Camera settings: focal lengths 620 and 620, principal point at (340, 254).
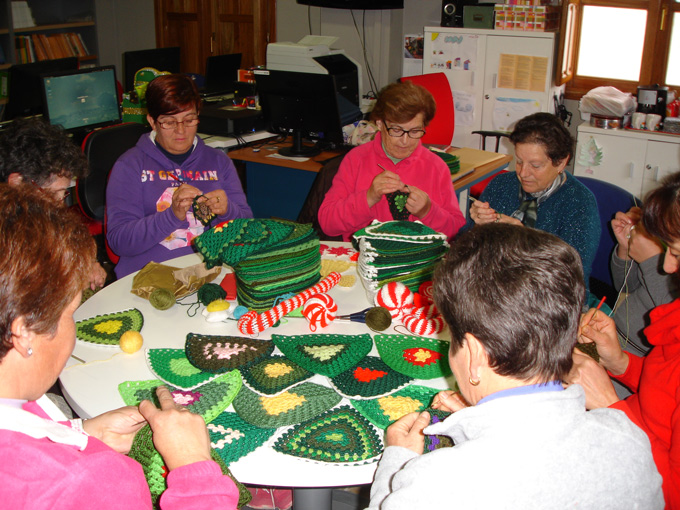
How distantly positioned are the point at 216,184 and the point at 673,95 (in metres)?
3.94

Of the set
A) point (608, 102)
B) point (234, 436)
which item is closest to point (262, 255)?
point (234, 436)

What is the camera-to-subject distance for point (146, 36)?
24.7 ft

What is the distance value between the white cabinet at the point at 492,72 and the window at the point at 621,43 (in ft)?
0.75

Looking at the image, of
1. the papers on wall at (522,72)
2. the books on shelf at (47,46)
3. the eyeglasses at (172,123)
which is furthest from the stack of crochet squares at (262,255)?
the books on shelf at (47,46)

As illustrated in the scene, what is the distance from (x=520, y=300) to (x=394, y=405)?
566 millimetres

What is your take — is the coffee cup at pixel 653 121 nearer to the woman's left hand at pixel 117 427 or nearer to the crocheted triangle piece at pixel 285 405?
the crocheted triangle piece at pixel 285 405

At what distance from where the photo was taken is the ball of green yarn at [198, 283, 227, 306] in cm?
194

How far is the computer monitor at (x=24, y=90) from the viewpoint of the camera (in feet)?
13.2

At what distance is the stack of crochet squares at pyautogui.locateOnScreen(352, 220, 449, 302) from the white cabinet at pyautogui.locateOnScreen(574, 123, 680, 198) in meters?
3.15

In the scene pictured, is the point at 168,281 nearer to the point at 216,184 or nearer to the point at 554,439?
the point at 216,184

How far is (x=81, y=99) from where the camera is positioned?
413cm

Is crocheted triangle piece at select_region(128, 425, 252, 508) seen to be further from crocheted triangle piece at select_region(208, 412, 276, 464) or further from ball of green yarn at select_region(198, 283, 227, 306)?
ball of green yarn at select_region(198, 283, 227, 306)

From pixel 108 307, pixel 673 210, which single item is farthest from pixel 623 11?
pixel 108 307

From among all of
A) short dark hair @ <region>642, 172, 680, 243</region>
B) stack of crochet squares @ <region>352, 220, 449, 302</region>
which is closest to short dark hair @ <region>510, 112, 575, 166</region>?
stack of crochet squares @ <region>352, 220, 449, 302</region>
